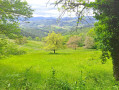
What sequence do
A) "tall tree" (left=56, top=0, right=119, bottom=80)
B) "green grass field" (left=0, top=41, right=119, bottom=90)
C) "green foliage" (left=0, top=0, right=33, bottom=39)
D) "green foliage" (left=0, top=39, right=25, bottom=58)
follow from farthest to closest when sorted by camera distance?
"green foliage" (left=0, top=0, right=33, bottom=39) → "green foliage" (left=0, top=39, right=25, bottom=58) → "tall tree" (left=56, top=0, right=119, bottom=80) → "green grass field" (left=0, top=41, right=119, bottom=90)

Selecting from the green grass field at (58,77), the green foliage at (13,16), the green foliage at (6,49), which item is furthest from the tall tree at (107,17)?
the green foliage at (6,49)

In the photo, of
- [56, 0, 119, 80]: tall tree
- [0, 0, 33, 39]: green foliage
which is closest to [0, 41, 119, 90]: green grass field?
[56, 0, 119, 80]: tall tree

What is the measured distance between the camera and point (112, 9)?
586cm

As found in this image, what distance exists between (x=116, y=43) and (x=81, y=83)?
12.5 feet

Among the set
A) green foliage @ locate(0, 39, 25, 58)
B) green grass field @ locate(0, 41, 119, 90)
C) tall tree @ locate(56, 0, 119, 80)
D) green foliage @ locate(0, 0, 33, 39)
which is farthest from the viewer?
green foliage @ locate(0, 0, 33, 39)

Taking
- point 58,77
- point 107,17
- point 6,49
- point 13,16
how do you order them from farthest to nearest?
point 13,16
point 6,49
point 58,77
point 107,17

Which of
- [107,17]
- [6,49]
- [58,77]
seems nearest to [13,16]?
[6,49]

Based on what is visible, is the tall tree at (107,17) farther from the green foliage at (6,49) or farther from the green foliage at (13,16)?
the green foliage at (6,49)

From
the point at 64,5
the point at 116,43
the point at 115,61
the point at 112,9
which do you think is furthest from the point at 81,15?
the point at 115,61

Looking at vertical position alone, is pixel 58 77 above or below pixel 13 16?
below

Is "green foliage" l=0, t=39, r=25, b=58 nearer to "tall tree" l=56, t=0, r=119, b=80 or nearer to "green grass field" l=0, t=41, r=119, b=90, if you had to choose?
"green grass field" l=0, t=41, r=119, b=90

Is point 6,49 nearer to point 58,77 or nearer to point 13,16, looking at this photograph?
point 13,16

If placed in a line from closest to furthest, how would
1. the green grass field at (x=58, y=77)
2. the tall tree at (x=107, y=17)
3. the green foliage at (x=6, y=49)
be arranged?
the green grass field at (x=58, y=77), the tall tree at (x=107, y=17), the green foliage at (x=6, y=49)

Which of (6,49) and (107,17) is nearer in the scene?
(107,17)
